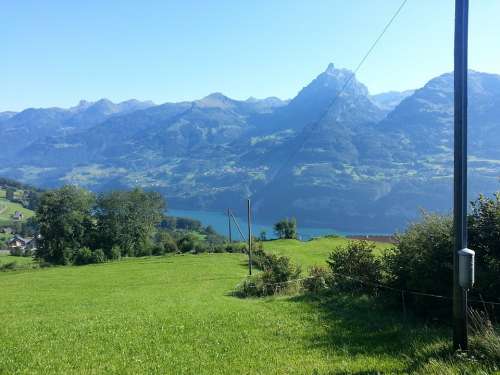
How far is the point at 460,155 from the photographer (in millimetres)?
7707

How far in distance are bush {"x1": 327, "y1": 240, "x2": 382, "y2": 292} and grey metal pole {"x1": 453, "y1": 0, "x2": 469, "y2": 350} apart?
10.6 m

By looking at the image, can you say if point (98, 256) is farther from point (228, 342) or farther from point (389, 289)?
point (228, 342)

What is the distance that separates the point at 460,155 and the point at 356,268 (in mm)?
13626

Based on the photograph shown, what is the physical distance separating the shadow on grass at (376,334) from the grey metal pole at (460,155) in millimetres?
859

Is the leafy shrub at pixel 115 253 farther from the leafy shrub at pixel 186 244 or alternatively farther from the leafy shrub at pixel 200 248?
the leafy shrub at pixel 200 248

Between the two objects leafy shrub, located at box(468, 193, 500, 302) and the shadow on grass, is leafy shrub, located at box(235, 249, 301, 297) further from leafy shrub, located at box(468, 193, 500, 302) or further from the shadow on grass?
leafy shrub, located at box(468, 193, 500, 302)

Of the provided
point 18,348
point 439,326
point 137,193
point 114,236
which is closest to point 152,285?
point 18,348

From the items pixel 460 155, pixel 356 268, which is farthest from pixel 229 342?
pixel 356 268

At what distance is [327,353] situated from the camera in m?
9.73

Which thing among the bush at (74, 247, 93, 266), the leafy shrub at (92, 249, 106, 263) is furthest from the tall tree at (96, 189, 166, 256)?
the bush at (74, 247, 93, 266)

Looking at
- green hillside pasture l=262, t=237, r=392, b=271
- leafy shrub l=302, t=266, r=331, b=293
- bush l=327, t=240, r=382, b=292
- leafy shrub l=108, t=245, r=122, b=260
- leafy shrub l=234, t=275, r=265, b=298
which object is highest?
bush l=327, t=240, r=382, b=292

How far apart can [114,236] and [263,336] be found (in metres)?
76.6

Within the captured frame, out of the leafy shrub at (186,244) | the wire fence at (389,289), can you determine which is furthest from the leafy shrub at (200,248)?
the wire fence at (389,289)

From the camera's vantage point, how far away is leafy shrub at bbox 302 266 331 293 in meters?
22.6
